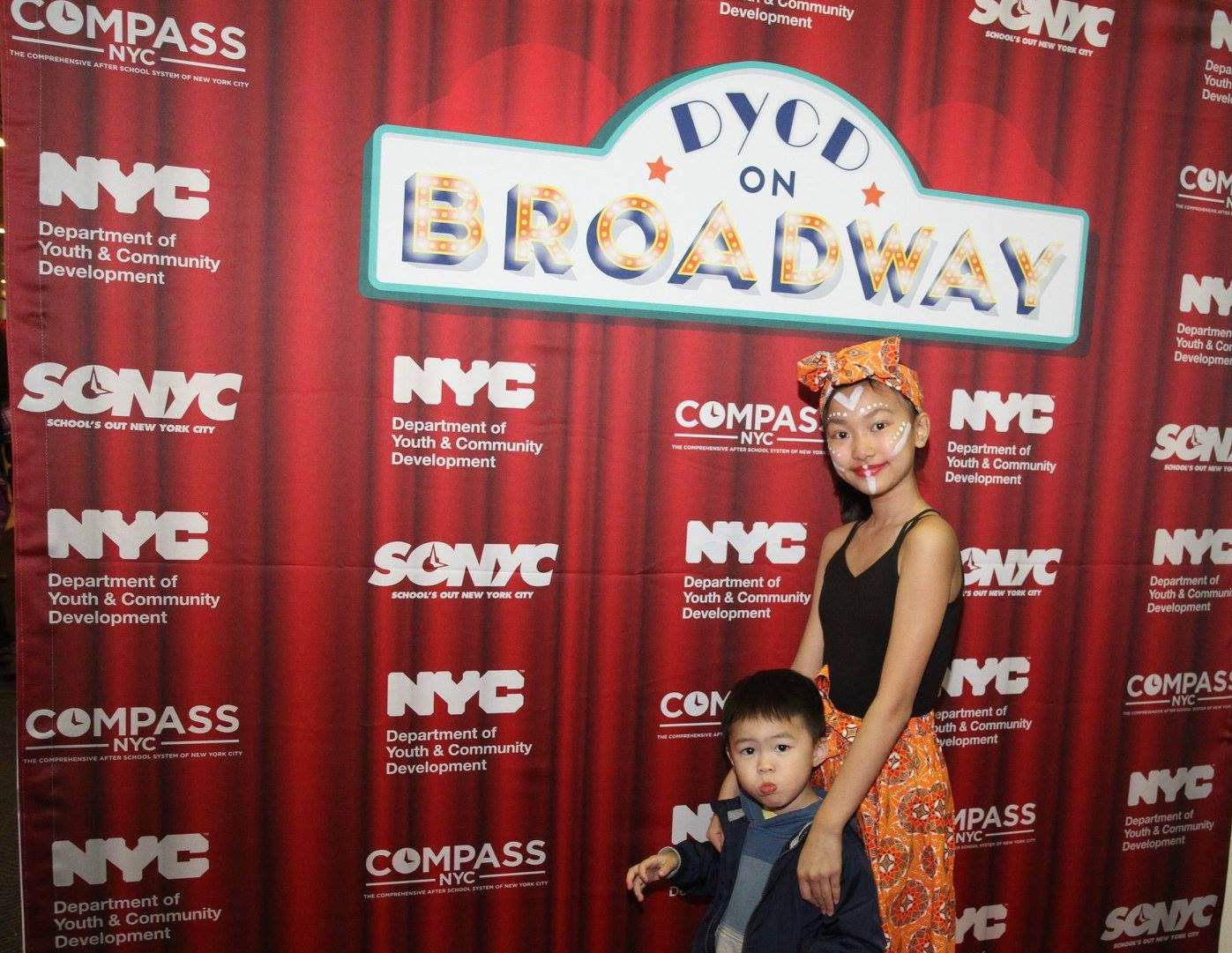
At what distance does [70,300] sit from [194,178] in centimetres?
33

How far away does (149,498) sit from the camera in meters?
1.64

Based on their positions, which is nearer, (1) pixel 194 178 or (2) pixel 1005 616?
(1) pixel 194 178

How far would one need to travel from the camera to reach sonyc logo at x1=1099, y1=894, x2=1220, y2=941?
2197 millimetres

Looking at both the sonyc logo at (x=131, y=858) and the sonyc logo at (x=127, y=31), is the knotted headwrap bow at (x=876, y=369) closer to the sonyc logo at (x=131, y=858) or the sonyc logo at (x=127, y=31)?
the sonyc logo at (x=127, y=31)

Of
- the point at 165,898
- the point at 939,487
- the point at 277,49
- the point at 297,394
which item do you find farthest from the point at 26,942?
the point at 939,487

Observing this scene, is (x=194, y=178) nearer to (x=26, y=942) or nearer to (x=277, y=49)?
(x=277, y=49)

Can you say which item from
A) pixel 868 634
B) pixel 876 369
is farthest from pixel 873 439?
pixel 868 634

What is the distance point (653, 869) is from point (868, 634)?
57cm

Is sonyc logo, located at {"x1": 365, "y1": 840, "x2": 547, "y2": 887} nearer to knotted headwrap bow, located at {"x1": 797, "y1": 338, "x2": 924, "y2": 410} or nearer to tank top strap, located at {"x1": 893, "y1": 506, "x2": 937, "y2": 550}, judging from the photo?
tank top strap, located at {"x1": 893, "y1": 506, "x2": 937, "y2": 550}

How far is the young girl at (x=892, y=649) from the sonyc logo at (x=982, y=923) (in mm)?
688

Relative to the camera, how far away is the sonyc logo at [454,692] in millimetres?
1775

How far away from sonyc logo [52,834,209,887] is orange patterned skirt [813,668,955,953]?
4.35ft

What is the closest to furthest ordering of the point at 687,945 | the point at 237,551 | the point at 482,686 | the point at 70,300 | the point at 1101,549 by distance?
the point at 70,300 < the point at 237,551 < the point at 482,686 < the point at 687,945 < the point at 1101,549

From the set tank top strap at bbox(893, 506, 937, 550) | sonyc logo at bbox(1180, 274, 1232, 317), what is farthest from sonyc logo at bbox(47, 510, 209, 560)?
sonyc logo at bbox(1180, 274, 1232, 317)
